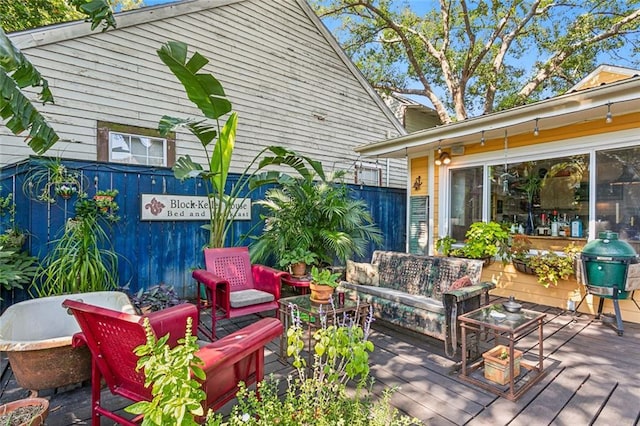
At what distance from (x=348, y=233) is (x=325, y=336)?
345 centimetres

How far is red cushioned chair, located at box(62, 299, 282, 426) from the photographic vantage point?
171 cm

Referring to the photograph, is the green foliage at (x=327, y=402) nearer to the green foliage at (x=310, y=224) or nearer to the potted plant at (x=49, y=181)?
the green foliage at (x=310, y=224)

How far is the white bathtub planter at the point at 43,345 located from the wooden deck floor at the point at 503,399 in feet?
0.67

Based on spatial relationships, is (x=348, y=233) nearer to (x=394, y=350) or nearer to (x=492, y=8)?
(x=394, y=350)

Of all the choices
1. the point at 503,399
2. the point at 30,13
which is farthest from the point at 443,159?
the point at 30,13

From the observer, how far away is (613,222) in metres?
4.40

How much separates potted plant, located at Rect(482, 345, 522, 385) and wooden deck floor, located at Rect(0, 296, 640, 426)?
16cm

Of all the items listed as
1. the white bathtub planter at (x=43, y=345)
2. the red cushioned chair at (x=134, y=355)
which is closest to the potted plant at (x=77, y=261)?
the white bathtub planter at (x=43, y=345)

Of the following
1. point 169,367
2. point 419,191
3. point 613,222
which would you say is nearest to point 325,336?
point 169,367

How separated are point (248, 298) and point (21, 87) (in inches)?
104

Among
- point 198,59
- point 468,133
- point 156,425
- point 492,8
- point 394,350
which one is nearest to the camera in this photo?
point 156,425

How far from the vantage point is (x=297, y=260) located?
4.54 metres

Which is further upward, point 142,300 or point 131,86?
point 131,86

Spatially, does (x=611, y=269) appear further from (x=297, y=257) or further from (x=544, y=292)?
(x=297, y=257)
